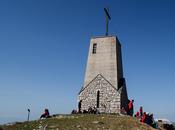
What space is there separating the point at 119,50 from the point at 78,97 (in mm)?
11288

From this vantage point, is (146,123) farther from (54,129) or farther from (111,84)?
(111,84)

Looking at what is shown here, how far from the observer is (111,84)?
41156mm

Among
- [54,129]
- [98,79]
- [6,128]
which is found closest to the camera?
[54,129]

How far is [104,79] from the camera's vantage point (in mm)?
41875

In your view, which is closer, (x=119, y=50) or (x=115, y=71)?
(x=115, y=71)

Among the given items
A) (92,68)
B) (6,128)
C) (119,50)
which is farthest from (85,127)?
(119,50)

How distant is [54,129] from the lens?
83.9ft

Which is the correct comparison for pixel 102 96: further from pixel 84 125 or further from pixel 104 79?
pixel 84 125

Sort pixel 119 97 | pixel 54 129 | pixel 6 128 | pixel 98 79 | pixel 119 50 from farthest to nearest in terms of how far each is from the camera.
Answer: pixel 119 50, pixel 98 79, pixel 119 97, pixel 6 128, pixel 54 129

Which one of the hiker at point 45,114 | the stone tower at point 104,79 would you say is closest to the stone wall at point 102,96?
the stone tower at point 104,79

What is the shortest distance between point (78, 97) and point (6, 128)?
54.1 ft

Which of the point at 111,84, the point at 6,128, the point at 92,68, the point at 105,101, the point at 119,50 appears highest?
the point at 119,50

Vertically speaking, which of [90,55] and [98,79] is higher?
[90,55]

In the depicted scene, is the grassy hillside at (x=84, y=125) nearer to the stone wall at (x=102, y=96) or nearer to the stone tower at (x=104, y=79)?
the stone wall at (x=102, y=96)
